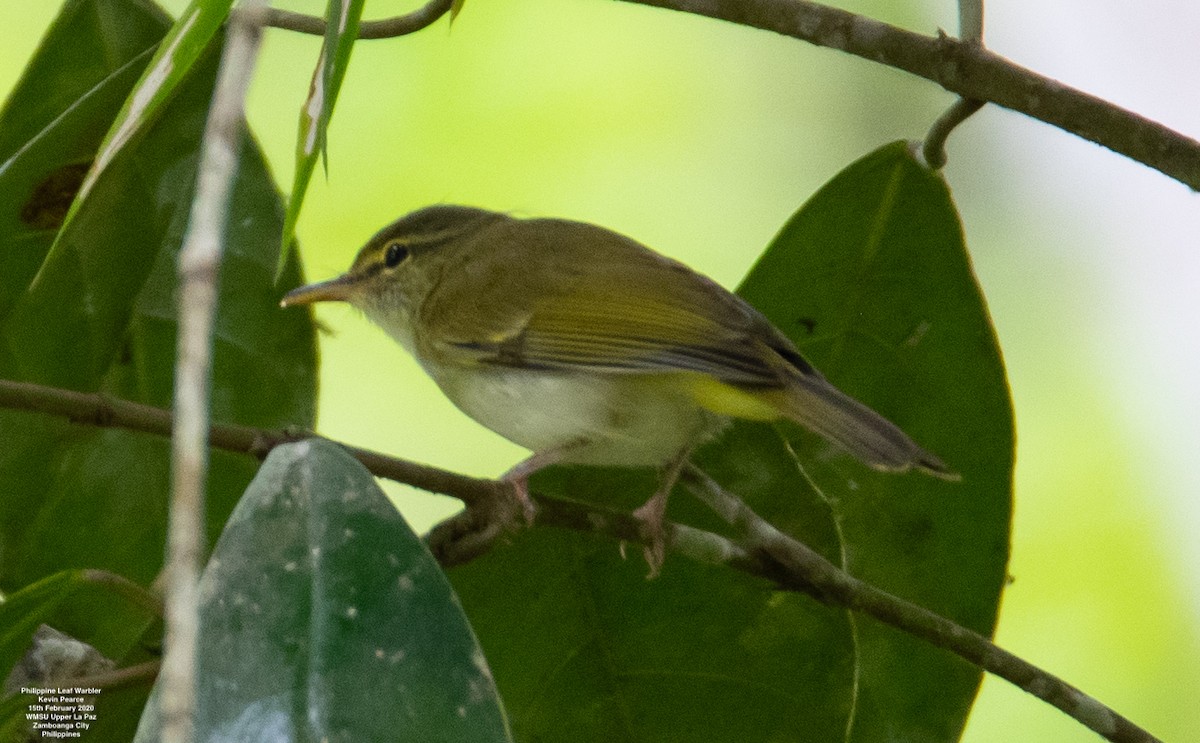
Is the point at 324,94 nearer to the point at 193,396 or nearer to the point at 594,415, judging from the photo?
the point at 193,396

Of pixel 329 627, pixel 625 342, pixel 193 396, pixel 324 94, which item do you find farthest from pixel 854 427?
pixel 193 396

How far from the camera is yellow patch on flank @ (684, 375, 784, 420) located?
238cm

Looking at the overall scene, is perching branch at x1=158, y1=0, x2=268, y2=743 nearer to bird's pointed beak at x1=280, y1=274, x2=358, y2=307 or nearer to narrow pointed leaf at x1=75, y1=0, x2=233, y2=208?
narrow pointed leaf at x1=75, y1=0, x2=233, y2=208

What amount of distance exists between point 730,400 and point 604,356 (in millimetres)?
292

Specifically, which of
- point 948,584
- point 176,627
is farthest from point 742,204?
point 176,627

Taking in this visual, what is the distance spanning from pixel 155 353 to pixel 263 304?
7.5 inches

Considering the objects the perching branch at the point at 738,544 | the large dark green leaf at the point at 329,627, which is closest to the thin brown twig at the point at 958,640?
the perching branch at the point at 738,544

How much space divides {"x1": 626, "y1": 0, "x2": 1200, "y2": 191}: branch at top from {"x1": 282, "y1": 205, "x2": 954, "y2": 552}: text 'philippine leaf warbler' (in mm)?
548

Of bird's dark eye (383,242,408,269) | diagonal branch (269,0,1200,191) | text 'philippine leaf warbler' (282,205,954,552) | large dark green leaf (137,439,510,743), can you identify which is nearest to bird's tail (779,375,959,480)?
text 'philippine leaf warbler' (282,205,954,552)

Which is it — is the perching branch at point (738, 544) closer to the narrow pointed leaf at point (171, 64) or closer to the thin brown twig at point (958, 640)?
the thin brown twig at point (958, 640)

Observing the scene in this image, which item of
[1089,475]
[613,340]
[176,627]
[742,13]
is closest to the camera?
[176,627]

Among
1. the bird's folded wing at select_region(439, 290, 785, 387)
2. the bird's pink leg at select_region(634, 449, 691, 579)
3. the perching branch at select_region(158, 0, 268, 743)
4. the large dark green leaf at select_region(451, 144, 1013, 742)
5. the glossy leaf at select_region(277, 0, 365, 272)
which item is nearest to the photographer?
the perching branch at select_region(158, 0, 268, 743)

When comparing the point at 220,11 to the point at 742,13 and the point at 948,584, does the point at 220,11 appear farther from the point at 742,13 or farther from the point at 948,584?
the point at 948,584

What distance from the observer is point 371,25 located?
6.78ft
